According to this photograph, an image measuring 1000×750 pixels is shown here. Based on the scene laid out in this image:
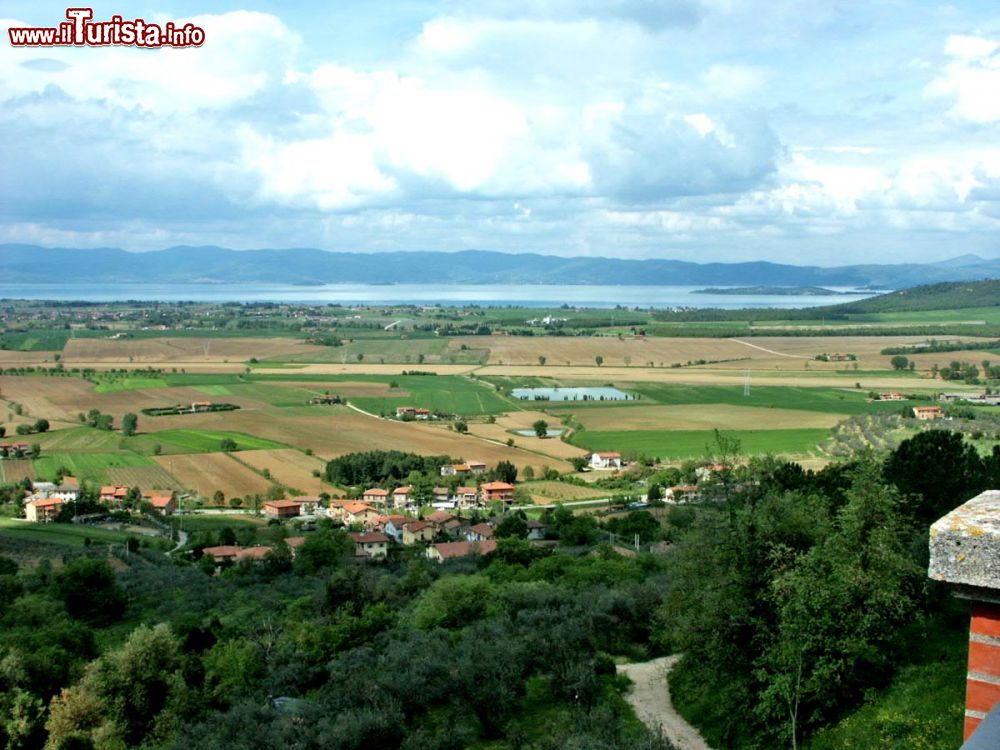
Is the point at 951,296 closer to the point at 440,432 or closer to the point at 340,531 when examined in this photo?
the point at 440,432

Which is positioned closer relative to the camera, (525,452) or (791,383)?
(525,452)

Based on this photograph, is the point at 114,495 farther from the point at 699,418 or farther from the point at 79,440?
the point at 699,418

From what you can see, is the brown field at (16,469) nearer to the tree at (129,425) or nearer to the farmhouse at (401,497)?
the tree at (129,425)

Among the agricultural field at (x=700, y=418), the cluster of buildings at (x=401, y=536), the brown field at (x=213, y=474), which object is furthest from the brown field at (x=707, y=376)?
the cluster of buildings at (x=401, y=536)

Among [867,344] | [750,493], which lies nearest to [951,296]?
[867,344]

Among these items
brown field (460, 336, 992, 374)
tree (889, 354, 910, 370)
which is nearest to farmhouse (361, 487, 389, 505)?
brown field (460, 336, 992, 374)

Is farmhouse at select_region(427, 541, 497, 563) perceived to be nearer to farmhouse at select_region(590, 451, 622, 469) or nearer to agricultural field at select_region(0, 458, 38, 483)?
farmhouse at select_region(590, 451, 622, 469)

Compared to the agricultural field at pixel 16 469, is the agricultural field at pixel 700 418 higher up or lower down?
higher up
